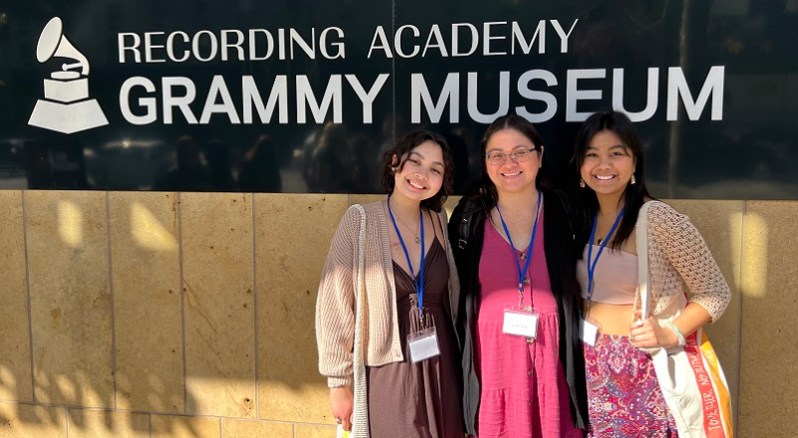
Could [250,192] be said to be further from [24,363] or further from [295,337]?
[24,363]

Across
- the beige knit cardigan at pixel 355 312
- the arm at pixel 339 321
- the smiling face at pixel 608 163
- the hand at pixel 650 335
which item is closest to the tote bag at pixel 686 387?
the hand at pixel 650 335

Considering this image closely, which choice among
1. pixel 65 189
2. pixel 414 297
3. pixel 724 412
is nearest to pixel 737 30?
pixel 724 412

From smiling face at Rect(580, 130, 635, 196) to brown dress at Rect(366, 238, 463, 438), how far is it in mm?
602

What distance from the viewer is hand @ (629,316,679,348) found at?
1968 millimetres

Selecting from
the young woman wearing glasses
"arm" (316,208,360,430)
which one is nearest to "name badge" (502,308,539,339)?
the young woman wearing glasses

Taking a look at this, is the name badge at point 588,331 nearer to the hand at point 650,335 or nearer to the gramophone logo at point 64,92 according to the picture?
the hand at point 650,335

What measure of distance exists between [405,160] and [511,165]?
0.37m

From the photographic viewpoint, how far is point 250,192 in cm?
296

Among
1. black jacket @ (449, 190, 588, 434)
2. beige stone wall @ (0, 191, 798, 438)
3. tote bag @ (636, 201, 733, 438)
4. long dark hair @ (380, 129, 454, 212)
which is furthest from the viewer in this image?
beige stone wall @ (0, 191, 798, 438)

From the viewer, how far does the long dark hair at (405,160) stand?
2189 millimetres

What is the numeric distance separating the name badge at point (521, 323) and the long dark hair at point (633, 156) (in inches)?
13.0

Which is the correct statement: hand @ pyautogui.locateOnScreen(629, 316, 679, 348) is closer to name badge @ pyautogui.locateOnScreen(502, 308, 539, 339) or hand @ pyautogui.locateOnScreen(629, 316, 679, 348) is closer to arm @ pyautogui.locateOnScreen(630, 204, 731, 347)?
arm @ pyautogui.locateOnScreen(630, 204, 731, 347)

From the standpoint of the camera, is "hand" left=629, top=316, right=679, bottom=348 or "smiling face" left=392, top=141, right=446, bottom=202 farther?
"smiling face" left=392, top=141, right=446, bottom=202

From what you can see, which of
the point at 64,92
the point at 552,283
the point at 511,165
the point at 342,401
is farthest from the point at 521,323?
the point at 64,92
